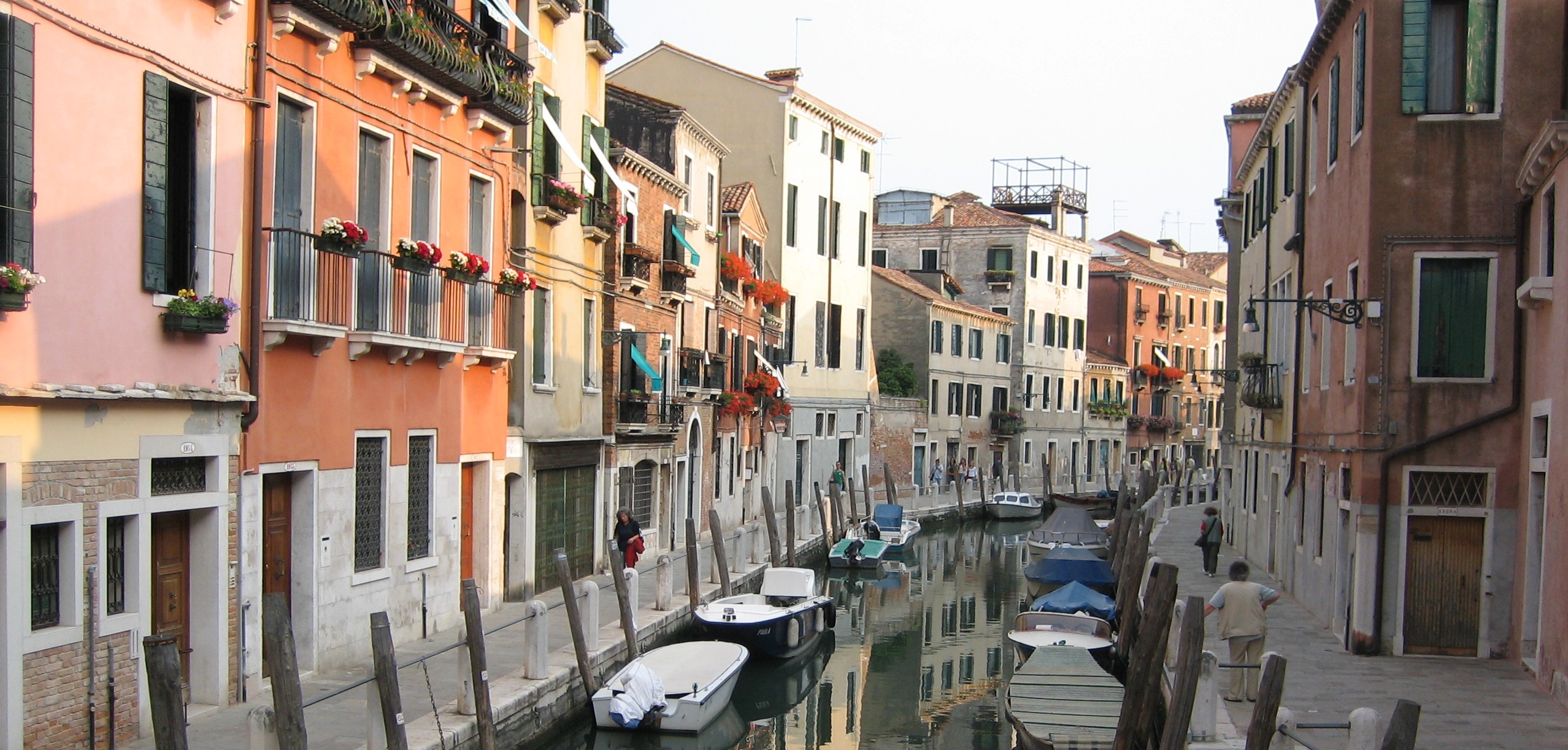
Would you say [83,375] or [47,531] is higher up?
[83,375]

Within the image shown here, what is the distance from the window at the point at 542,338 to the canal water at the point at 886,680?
4.36 m

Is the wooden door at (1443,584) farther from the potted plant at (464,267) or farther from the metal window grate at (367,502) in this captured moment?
the metal window grate at (367,502)

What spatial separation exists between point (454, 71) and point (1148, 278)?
47669mm

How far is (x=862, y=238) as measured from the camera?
38062 mm

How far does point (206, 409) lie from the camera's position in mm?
9703

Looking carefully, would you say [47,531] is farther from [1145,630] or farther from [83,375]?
[1145,630]

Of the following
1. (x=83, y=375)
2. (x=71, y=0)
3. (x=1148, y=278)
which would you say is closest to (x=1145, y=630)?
(x=83, y=375)

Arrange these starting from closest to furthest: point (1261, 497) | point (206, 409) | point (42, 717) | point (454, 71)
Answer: point (42, 717), point (206, 409), point (454, 71), point (1261, 497)

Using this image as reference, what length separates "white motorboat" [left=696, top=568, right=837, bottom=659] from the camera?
53.6 feet

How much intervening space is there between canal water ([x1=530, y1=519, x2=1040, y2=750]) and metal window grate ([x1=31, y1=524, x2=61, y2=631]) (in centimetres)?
447

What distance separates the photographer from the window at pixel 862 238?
3767cm

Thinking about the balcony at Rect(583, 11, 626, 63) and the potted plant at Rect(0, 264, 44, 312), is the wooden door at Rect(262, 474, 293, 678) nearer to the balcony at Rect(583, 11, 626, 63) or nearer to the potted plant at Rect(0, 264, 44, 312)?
the potted plant at Rect(0, 264, 44, 312)

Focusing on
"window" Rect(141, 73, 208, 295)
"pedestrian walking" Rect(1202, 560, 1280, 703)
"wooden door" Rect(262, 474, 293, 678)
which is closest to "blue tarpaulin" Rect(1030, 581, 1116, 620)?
"pedestrian walking" Rect(1202, 560, 1280, 703)

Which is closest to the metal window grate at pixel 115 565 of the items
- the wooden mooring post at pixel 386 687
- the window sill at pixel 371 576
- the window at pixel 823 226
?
the wooden mooring post at pixel 386 687
